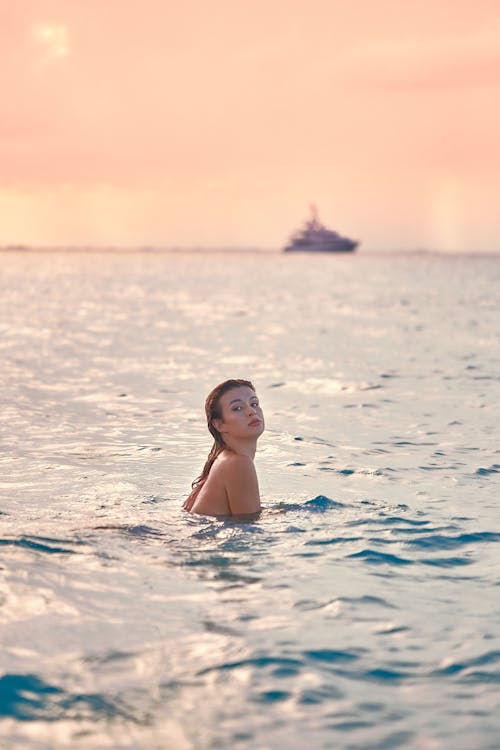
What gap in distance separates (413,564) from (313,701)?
8.19 ft

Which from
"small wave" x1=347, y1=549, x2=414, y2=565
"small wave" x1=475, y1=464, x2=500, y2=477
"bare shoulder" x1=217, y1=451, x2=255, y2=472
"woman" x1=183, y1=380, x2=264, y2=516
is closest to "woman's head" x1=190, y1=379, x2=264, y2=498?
"woman" x1=183, y1=380, x2=264, y2=516

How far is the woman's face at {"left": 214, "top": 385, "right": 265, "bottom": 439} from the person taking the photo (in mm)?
7699

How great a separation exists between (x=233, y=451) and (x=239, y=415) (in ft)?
0.92

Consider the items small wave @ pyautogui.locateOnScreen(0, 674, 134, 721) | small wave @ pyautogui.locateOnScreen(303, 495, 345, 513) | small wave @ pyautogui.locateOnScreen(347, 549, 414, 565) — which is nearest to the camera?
small wave @ pyautogui.locateOnScreen(0, 674, 134, 721)

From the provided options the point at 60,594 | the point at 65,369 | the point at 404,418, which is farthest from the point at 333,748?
the point at 65,369

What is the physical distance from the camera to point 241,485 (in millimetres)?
7734

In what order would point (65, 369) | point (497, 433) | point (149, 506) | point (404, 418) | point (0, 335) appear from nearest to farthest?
point (149, 506), point (497, 433), point (404, 418), point (65, 369), point (0, 335)

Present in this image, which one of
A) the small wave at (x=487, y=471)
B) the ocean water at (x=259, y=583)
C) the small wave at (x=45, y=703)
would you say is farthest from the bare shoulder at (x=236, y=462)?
the small wave at (x=487, y=471)

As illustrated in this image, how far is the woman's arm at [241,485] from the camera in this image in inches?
302

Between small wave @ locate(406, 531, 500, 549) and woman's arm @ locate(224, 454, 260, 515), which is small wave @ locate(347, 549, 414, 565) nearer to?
small wave @ locate(406, 531, 500, 549)

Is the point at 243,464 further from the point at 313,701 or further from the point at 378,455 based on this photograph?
the point at 378,455

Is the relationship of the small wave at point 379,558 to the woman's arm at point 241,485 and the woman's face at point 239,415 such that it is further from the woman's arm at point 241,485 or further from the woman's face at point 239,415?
the woman's face at point 239,415

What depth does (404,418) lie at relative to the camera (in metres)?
14.8

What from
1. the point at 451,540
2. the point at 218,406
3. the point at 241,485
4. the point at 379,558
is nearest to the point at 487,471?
the point at 451,540
